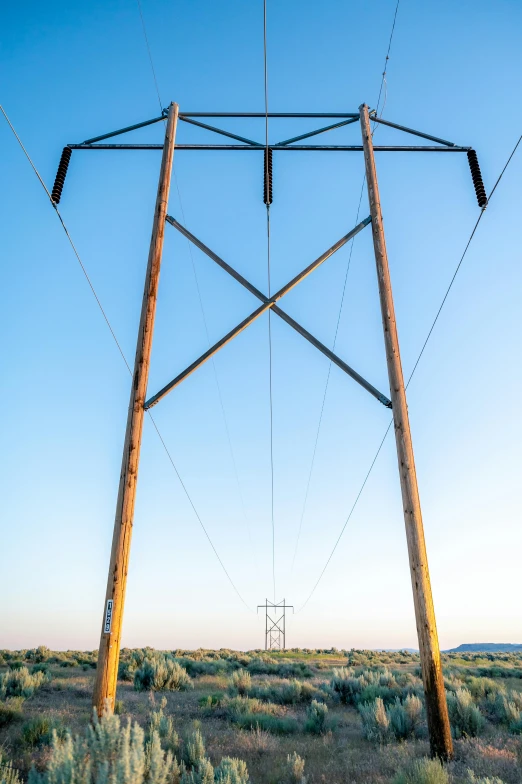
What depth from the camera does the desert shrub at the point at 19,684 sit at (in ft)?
40.1

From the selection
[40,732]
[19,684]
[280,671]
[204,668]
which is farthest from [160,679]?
[280,671]

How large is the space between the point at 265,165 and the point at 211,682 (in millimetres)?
15101

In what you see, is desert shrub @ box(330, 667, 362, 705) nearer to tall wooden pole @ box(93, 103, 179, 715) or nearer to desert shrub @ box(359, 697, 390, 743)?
desert shrub @ box(359, 697, 390, 743)

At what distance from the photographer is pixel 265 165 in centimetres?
984

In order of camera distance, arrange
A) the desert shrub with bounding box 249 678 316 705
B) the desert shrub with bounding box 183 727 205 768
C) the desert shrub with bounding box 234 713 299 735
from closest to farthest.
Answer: the desert shrub with bounding box 183 727 205 768, the desert shrub with bounding box 234 713 299 735, the desert shrub with bounding box 249 678 316 705

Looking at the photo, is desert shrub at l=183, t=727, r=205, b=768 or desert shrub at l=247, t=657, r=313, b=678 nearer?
desert shrub at l=183, t=727, r=205, b=768

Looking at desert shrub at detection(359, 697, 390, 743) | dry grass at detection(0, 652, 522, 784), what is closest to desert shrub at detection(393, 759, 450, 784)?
dry grass at detection(0, 652, 522, 784)

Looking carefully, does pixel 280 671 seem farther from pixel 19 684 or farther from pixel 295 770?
pixel 295 770

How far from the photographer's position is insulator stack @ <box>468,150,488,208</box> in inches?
377

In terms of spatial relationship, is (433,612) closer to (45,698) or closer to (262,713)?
(262,713)

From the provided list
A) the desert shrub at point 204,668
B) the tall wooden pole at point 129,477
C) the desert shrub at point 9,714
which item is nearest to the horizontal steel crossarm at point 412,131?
the tall wooden pole at point 129,477

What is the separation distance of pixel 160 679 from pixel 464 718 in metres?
8.61

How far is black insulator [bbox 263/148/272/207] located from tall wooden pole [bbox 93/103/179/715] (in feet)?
6.29

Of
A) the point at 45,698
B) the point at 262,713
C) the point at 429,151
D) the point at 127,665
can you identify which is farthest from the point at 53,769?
the point at 127,665
